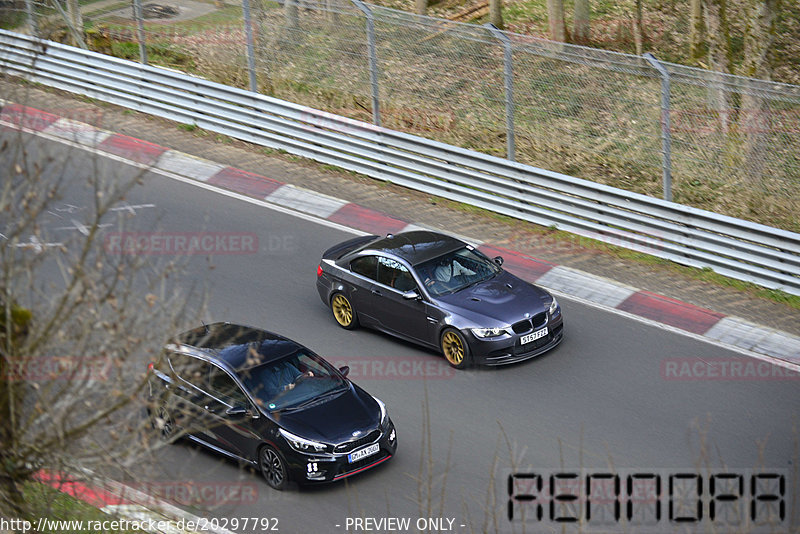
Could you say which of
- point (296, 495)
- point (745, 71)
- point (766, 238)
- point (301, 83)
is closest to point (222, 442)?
point (296, 495)

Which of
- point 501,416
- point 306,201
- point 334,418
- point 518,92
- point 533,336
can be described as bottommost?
point 501,416

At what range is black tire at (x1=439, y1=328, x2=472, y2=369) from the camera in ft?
44.5

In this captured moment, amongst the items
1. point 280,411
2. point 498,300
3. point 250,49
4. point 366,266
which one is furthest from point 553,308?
point 250,49

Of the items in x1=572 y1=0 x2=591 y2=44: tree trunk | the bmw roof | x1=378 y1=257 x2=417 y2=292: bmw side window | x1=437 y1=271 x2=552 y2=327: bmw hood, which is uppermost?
x1=572 y1=0 x2=591 y2=44: tree trunk

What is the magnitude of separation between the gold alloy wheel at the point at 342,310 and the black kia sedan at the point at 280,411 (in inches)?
98.9

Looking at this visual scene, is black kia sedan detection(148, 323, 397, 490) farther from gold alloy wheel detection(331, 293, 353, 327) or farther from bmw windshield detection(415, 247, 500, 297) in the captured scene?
gold alloy wheel detection(331, 293, 353, 327)

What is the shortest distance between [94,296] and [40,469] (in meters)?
1.39

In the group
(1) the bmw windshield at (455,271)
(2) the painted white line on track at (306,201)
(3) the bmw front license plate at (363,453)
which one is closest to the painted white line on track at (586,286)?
(1) the bmw windshield at (455,271)

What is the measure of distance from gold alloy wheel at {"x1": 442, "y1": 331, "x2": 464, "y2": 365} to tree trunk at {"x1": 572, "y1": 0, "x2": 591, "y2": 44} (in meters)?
15.0

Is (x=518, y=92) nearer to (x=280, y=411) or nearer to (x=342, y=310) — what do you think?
(x=342, y=310)

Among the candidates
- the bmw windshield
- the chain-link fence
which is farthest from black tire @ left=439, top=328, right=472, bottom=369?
the chain-link fence

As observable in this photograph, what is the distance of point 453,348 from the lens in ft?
45.2

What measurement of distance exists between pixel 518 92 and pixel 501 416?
6.91 m

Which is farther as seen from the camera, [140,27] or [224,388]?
[140,27]
